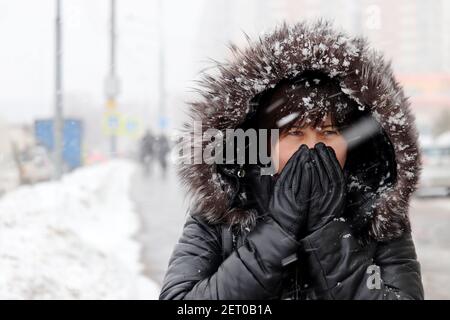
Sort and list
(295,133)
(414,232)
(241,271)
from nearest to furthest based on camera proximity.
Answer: (241,271) → (295,133) → (414,232)

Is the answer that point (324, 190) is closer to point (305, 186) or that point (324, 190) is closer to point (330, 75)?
point (305, 186)

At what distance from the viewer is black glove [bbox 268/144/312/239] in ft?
5.11

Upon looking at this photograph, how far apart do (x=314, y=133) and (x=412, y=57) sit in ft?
277

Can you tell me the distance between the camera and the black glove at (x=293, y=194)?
156cm

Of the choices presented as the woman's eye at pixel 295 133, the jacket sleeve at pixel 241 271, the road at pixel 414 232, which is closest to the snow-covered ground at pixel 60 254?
the road at pixel 414 232

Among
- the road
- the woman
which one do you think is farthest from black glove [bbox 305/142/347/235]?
the road

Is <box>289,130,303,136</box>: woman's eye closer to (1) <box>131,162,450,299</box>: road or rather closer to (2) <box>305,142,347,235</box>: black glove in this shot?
(2) <box>305,142,347,235</box>: black glove

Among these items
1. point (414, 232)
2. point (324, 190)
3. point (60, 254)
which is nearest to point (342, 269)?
point (324, 190)

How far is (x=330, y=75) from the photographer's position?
174cm

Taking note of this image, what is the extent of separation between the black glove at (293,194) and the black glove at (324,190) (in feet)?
0.06

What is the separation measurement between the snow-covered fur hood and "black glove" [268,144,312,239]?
0.14 meters

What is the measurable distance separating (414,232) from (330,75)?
374 inches

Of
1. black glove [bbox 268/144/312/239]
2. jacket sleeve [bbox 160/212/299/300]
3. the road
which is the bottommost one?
the road

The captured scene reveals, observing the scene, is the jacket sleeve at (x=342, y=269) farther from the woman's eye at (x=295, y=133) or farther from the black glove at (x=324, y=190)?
the woman's eye at (x=295, y=133)
